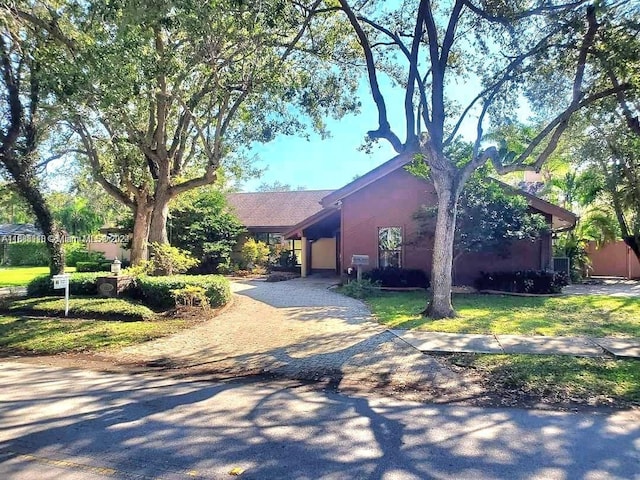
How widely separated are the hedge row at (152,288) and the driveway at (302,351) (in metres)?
0.76

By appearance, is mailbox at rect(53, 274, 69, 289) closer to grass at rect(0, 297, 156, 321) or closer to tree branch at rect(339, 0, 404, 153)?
grass at rect(0, 297, 156, 321)

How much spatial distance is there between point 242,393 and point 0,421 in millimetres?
2749

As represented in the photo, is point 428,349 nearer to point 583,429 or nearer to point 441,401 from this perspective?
point 441,401

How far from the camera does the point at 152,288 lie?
1302 cm

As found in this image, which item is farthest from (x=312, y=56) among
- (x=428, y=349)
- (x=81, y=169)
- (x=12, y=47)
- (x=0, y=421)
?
(x=81, y=169)

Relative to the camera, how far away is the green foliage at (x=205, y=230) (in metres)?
24.5

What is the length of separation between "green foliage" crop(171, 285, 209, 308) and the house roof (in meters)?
8.05

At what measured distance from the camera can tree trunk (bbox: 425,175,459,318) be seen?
10.8 meters

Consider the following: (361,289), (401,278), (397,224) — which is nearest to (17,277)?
(361,289)

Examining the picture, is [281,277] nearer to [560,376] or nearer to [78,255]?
[560,376]

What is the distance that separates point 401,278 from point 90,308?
10.7 metres

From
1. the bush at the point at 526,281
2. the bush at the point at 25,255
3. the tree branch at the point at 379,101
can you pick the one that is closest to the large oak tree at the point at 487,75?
the tree branch at the point at 379,101

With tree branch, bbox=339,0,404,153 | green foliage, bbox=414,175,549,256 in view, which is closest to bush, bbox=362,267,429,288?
green foliage, bbox=414,175,549,256

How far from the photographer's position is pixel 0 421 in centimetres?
502
